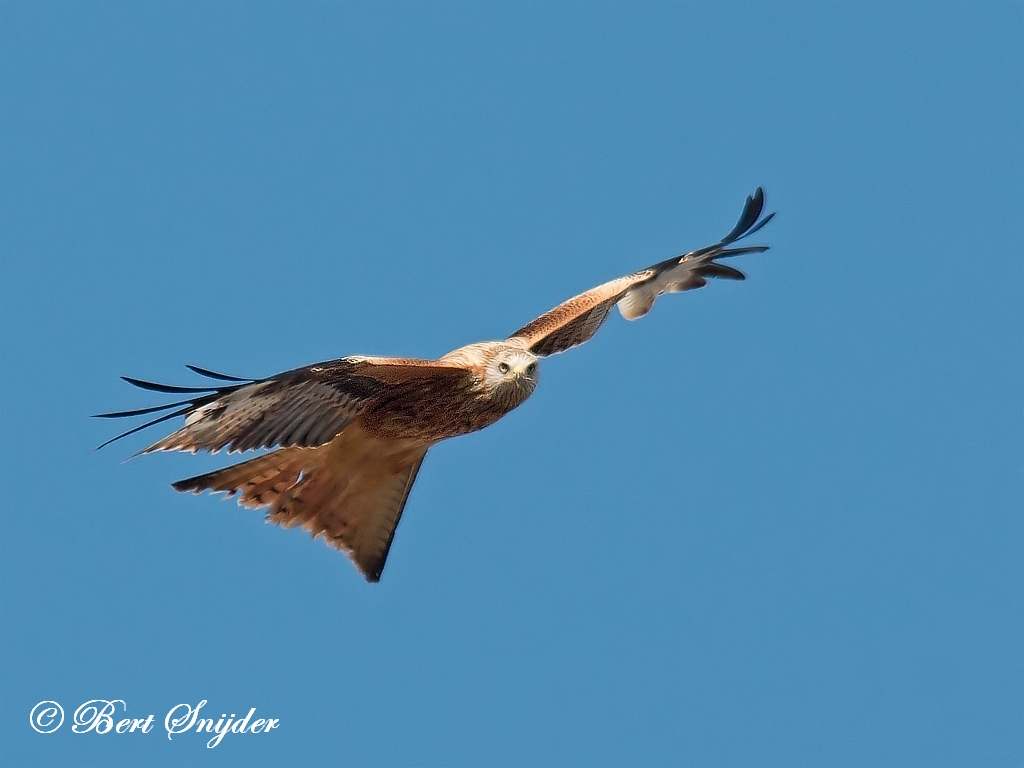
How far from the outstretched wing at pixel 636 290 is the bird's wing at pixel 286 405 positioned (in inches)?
65.0

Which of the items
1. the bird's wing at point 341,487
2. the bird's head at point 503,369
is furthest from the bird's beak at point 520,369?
the bird's wing at point 341,487

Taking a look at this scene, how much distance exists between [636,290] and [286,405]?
12.1 feet

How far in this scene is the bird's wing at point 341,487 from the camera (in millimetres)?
9773

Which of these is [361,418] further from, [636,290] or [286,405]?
[636,290]

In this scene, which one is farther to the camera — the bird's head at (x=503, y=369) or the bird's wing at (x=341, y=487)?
the bird's wing at (x=341, y=487)

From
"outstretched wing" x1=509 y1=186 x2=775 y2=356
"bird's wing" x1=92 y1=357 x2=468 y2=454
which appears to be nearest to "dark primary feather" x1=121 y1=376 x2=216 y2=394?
"bird's wing" x1=92 y1=357 x2=468 y2=454

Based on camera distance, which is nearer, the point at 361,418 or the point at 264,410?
the point at 264,410

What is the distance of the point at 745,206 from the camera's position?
1145 centimetres

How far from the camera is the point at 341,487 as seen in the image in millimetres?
10109

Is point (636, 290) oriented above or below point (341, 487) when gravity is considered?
above

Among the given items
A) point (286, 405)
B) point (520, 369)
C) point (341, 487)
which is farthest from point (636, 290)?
point (286, 405)

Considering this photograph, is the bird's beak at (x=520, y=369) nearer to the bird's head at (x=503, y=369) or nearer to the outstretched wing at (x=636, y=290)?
the bird's head at (x=503, y=369)

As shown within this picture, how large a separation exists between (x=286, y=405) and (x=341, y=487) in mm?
1616

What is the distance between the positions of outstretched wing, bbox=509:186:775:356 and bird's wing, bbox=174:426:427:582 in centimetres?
122
